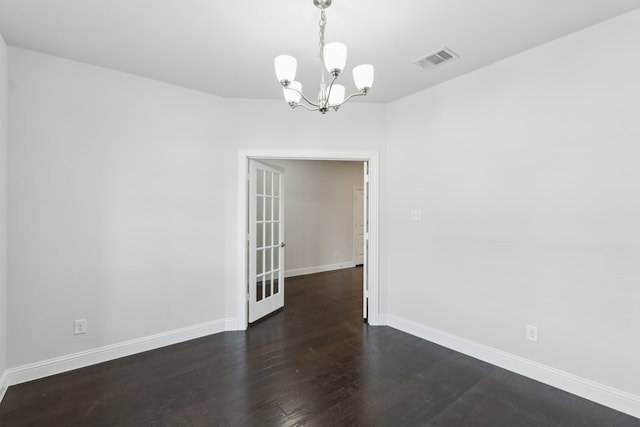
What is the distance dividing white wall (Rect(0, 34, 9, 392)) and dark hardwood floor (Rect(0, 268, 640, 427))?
15.7 inches

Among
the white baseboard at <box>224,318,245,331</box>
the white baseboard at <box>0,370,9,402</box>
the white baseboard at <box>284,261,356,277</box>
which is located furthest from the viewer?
the white baseboard at <box>284,261,356,277</box>

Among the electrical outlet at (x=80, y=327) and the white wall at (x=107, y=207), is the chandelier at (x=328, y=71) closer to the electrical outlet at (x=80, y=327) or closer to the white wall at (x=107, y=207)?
the white wall at (x=107, y=207)

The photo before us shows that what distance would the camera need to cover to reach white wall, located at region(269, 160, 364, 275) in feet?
20.3

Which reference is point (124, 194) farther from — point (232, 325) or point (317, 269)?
point (317, 269)

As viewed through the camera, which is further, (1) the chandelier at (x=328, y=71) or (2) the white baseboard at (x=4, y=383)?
(2) the white baseboard at (x=4, y=383)

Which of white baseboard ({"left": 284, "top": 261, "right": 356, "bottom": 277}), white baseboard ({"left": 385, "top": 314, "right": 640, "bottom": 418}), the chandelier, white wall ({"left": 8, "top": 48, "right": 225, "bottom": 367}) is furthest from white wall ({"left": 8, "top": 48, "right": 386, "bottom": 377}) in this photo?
white baseboard ({"left": 284, "top": 261, "right": 356, "bottom": 277})

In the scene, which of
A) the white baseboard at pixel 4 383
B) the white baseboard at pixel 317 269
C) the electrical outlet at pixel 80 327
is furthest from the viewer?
the white baseboard at pixel 317 269

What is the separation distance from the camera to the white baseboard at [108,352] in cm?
237

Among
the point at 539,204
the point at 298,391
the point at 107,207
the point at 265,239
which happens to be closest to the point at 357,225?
the point at 265,239

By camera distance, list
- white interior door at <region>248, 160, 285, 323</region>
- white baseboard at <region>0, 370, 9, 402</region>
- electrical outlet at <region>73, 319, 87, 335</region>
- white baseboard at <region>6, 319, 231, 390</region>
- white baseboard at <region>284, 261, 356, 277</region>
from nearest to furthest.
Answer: white baseboard at <region>0, 370, 9, 402</region>, white baseboard at <region>6, 319, 231, 390</region>, electrical outlet at <region>73, 319, 87, 335</region>, white interior door at <region>248, 160, 285, 323</region>, white baseboard at <region>284, 261, 356, 277</region>

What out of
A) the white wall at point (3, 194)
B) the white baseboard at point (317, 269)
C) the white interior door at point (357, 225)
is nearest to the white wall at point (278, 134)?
the white wall at point (3, 194)

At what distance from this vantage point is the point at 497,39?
2283 millimetres

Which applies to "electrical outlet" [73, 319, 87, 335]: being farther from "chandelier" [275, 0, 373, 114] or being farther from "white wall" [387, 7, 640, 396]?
"white wall" [387, 7, 640, 396]

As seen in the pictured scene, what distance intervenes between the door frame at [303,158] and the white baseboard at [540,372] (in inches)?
23.1
